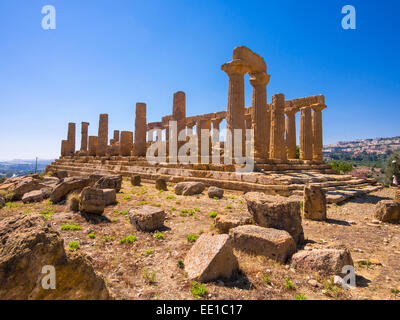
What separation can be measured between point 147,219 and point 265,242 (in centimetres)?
270

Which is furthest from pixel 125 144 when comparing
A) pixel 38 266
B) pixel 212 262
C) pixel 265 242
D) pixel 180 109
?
pixel 38 266

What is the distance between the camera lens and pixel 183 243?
4395 millimetres

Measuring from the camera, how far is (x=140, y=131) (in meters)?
19.1

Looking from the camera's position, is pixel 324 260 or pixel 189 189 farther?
pixel 189 189

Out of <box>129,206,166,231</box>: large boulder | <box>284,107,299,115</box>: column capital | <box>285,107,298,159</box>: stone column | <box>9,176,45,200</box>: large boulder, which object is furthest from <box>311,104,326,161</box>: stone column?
<box>9,176,45,200</box>: large boulder

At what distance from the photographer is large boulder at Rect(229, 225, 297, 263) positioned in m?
3.53

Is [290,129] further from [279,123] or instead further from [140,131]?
[140,131]

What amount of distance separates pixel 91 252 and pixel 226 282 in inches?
100

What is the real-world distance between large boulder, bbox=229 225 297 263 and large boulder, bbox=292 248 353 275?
209 mm

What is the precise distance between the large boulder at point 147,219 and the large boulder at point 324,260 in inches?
120

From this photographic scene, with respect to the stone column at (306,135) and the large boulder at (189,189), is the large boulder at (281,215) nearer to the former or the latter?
the large boulder at (189,189)

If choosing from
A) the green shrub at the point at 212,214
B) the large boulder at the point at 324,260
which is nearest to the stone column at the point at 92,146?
the green shrub at the point at 212,214

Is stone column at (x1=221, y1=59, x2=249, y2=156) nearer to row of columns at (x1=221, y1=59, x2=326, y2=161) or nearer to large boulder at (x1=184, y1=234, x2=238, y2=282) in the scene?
row of columns at (x1=221, y1=59, x2=326, y2=161)
